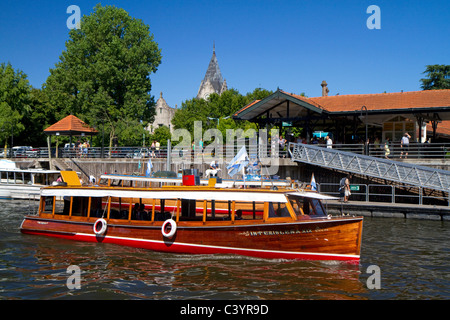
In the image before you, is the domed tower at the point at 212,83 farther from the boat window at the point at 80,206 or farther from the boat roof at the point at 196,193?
the boat roof at the point at 196,193

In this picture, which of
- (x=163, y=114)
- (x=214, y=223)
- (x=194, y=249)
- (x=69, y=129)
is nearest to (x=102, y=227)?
(x=194, y=249)

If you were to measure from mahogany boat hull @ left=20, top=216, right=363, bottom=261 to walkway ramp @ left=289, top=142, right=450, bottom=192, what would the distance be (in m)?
13.6

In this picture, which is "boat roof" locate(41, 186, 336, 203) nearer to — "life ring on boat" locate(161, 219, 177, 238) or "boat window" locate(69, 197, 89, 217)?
"boat window" locate(69, 197, 89, 217)

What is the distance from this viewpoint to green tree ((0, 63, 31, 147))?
160 feet

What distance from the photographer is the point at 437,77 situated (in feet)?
197

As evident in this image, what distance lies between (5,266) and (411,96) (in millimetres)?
28357

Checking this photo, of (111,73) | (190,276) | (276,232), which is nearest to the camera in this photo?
(190,276)

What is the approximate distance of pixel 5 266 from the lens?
13.8 m

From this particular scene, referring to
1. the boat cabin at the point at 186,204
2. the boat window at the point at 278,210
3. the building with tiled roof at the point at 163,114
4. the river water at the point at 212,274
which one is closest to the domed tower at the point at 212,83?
the building with tiled roof at the point at 163,114

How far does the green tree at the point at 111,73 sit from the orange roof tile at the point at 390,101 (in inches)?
852

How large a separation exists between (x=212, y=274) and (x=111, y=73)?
122 ft

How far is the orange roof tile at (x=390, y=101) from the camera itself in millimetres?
29194

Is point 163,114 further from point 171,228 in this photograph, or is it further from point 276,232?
point 276,232
